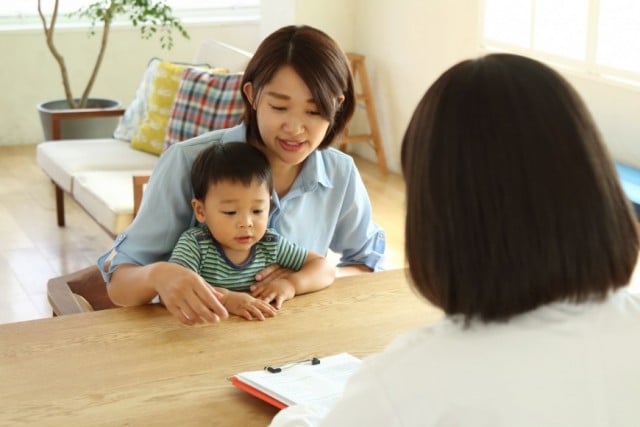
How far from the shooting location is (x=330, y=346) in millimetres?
1831

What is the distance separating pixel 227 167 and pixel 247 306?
0.93 feet

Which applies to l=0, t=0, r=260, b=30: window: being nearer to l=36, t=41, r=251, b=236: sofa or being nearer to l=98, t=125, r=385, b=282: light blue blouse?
l=36, t=41, r=251, b=236: sofa

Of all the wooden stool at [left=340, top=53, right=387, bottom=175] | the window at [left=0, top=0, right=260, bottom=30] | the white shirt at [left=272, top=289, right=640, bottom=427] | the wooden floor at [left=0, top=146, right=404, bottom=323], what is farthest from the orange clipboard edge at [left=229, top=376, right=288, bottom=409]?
the window at [left=0, top=0, right=260, bottom=30]

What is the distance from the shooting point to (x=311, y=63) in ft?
6.94

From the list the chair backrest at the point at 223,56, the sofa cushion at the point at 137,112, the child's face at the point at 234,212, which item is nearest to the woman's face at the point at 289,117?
the child's face at the point at 234,212

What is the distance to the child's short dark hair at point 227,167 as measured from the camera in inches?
82.1

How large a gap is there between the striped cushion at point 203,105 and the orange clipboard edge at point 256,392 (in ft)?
9.62

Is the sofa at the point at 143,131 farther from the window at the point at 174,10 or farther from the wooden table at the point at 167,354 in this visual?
the wooden table at the point at 167,354

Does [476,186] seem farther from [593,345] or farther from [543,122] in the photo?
[593,345]

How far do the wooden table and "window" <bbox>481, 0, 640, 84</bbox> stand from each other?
274cm

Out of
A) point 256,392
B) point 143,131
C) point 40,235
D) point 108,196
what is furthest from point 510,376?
point 40,235

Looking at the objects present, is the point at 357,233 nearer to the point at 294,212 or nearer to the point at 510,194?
the point at 294,212

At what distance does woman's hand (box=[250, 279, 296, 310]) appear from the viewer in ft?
6.63

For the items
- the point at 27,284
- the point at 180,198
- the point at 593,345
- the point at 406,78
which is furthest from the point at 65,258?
the point at 593,345
